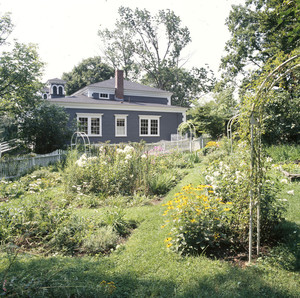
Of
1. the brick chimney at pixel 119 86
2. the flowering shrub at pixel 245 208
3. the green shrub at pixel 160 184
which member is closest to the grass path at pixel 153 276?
the flowering shrub at pixel 245 208

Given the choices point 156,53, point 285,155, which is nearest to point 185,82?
point 156,53

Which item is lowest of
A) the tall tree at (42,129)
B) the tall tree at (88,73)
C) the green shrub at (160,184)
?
the green shrub at (160,184)

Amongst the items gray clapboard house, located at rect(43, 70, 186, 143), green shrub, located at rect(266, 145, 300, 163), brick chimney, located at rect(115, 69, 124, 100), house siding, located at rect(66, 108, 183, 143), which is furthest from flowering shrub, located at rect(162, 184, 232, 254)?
brick chimney, located at rect(115, 69, 124, 100)

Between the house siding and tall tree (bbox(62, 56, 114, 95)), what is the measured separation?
18045 mm

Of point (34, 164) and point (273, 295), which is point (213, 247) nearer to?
point (273, 295)

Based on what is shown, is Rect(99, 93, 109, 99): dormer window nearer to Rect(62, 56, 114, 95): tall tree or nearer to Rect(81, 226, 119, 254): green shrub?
Rect(62, 56, 114, 95): tall tree

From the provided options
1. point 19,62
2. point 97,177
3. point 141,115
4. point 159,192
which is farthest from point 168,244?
point 141,115

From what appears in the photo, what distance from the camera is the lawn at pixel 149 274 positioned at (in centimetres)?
269

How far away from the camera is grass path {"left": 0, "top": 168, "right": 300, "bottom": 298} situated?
272cm

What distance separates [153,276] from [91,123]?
1876 centimetres

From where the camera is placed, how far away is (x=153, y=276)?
3.11m

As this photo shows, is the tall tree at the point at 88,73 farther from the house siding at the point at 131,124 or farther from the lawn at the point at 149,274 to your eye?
the lawn at the point at 149,274

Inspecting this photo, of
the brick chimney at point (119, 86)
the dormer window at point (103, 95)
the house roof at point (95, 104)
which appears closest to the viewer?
the house roof at point (95, 104)

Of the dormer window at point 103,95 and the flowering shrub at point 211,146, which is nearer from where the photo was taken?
the flowering shrub at point 211,146
